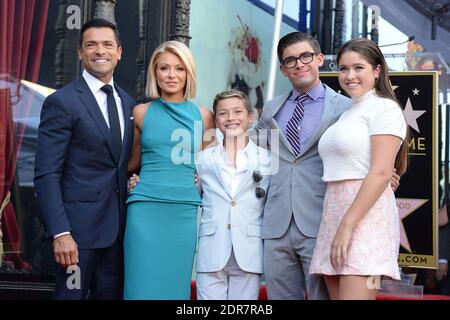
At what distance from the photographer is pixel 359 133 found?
263 cm

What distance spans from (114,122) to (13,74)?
122 centimetres

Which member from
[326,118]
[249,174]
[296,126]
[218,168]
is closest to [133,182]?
[218,168]

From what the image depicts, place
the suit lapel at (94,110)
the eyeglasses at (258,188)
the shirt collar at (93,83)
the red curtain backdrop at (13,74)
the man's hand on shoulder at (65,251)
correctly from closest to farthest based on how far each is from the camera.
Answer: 1. the man's hand on shoulder at (65,251)
2. the suit lapel at (94,110)
3. the shirt collar at (93,83)
4. the eyeglasses at (258,188)
5. the red curtain backdrop at (13,74)

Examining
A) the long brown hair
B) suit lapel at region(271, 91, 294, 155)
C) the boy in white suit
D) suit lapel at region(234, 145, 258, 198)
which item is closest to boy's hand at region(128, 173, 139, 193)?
the boy in white suit

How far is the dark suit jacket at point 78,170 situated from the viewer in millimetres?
2725

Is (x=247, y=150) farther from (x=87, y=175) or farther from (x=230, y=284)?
(x=87, y=175)

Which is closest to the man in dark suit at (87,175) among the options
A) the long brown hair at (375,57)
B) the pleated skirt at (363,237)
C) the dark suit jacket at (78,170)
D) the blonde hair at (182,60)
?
the dark suit jacket at (78,170)

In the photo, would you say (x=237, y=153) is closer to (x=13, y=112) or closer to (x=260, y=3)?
(x=13, y=112)

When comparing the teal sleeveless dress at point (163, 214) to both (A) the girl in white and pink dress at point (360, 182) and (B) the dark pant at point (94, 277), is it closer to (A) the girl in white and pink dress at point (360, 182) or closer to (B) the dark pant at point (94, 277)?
(B) the dark pant at point (94, 277)

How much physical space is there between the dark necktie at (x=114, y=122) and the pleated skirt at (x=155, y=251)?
25cm

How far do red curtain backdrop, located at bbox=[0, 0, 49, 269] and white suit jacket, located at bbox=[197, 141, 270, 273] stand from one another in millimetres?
1337

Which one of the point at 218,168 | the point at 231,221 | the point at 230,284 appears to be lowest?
the point at 230,284
